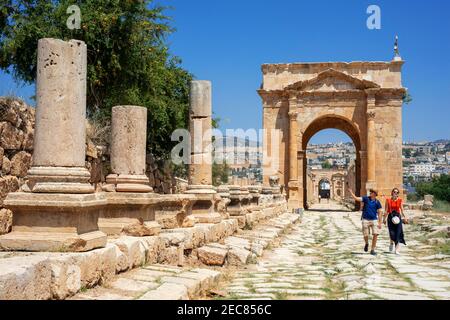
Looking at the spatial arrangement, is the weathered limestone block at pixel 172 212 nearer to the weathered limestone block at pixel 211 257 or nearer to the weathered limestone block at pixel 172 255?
the weathered limestone block at pixel 211 257

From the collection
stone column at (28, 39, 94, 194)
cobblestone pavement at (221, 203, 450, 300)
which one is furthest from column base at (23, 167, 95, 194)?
cobblestone pavement at (221, 203, 450, 300)

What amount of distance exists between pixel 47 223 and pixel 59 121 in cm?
97

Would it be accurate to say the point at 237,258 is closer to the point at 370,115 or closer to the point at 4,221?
the point at 4,221

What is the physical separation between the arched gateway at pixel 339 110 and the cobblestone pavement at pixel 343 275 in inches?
746

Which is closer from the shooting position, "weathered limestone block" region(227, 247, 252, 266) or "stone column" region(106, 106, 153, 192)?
"stone column" region(106, 106, 153, 192)

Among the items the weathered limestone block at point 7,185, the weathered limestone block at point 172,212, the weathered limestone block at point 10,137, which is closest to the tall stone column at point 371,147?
the weathered limestone block at point 172,212

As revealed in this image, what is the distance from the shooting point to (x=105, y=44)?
14.2 meters

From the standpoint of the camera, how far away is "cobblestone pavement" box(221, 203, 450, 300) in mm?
5883

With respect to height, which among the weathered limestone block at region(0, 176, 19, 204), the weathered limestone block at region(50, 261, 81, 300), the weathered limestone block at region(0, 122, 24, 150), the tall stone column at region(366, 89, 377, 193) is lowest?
the weathered limestone block at region(50, 261, 81, 300)

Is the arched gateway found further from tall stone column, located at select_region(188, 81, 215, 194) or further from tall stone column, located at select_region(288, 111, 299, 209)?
tall stone column, located at select_region(188, 81, 215, 194)

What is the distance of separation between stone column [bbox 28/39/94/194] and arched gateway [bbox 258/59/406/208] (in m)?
25.1

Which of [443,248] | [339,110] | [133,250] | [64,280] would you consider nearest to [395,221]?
[443,248]

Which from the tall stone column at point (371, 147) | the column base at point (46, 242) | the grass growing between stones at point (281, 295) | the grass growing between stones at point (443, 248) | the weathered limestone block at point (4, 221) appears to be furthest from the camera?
the tall stone column at point (371, 147)

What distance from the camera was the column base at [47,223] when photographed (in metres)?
4.85
